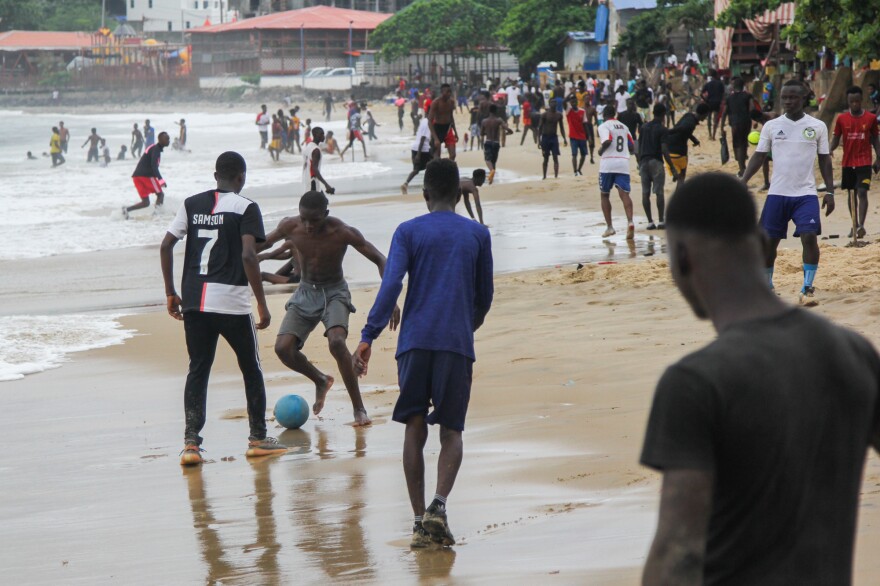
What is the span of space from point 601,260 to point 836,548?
11839 millimetres

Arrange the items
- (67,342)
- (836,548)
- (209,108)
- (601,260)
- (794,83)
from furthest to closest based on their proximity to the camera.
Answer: (209,108) → (601,260) → (67,342) → (794,83) → (836,548)

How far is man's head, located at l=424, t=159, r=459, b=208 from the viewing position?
5168mm

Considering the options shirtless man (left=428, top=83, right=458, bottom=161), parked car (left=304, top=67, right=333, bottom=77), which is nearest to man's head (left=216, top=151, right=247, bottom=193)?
shirtless man (left=428, top=83, right=458, bottom=161)

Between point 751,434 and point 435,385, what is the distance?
2.97 metres

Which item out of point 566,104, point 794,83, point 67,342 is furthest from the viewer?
point 566,104

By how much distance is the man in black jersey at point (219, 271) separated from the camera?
681cm

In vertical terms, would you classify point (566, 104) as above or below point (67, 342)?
above

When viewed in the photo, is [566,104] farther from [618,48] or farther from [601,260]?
[601,260]

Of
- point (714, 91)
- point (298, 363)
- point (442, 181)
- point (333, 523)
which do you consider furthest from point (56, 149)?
point (442, 181)

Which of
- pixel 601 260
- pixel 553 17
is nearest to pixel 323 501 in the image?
pixel 601 260

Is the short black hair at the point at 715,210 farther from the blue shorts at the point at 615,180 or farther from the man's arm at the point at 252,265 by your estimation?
the blue shorts at the point at 615,180

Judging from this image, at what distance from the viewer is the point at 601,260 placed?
13930mm

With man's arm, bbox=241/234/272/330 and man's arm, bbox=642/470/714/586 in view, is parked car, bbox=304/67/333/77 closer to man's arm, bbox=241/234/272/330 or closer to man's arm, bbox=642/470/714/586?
man's arm, bbox=241/234/272/330

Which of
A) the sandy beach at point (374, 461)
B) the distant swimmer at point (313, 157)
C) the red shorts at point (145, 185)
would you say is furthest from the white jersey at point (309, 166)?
the red shorts at point (145, 185)
